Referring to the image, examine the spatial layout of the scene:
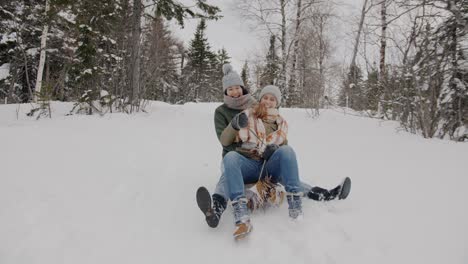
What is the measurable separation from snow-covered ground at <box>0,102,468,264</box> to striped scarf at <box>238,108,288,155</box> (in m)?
0.53

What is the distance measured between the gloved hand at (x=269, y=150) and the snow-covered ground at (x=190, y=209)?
43 cm

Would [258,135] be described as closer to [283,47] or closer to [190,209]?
[190,209]

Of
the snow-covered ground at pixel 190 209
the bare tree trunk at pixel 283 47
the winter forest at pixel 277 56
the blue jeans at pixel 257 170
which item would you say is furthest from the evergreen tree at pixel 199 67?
the blue jeans at pixel 257 170

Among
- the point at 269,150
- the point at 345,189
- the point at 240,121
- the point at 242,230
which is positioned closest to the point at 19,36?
the point at 240,121

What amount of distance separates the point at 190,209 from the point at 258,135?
2.70 ft

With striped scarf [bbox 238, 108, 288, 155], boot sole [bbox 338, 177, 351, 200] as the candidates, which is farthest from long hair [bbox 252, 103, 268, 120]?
boot sole [bbox 338, 177, 351, 200]

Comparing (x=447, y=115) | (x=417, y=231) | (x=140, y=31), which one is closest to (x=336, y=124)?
(x=447, y=115)

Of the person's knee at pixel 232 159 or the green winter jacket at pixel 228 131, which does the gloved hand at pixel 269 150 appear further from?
the person's knee at pixel 232 159

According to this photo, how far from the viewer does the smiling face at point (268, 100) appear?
2598 millimetres

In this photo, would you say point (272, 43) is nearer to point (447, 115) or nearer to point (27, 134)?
point (447, 115)

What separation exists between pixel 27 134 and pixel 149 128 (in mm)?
2143

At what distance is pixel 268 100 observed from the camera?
2609 mm

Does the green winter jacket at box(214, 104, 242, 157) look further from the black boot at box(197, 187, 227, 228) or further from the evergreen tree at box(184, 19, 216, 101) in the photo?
the evergreen tree at box(184, 19, 216, 101)

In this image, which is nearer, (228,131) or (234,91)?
(228,131)
